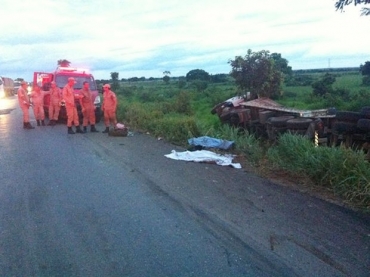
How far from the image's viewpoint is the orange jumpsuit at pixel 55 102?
18.9 meters

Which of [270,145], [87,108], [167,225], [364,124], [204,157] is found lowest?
[270,145]

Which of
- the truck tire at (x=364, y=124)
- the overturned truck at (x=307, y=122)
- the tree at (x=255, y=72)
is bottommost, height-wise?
the overturned truck at (x=307, y=122)

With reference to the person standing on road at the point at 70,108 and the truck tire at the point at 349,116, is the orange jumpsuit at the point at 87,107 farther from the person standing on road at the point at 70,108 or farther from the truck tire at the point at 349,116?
the truck tire at the point at 349,116

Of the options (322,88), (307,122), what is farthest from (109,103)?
(322,88)

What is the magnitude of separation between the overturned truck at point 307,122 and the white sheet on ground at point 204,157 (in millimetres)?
2415

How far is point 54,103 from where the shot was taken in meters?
19.1

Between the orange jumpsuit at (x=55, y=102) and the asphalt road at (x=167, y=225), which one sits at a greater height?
the orange jumpsuit at (x=55, y=102)

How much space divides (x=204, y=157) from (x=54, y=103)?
33.7 feet

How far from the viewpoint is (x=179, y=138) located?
555 inches

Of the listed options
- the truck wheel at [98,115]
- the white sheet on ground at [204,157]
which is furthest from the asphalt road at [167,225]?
the truck wheel at [98,115]

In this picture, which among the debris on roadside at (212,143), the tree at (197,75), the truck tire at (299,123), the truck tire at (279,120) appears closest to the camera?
the debris on roadside at (212,143)

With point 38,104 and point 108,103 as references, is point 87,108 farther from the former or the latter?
point 38,104

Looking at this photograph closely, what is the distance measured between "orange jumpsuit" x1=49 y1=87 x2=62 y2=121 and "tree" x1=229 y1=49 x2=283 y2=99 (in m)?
9.76

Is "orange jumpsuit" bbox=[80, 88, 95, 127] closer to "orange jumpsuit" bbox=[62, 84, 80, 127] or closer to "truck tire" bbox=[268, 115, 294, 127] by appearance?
"orange jumpsuit" bbox=[62, 84, 80, 127]
